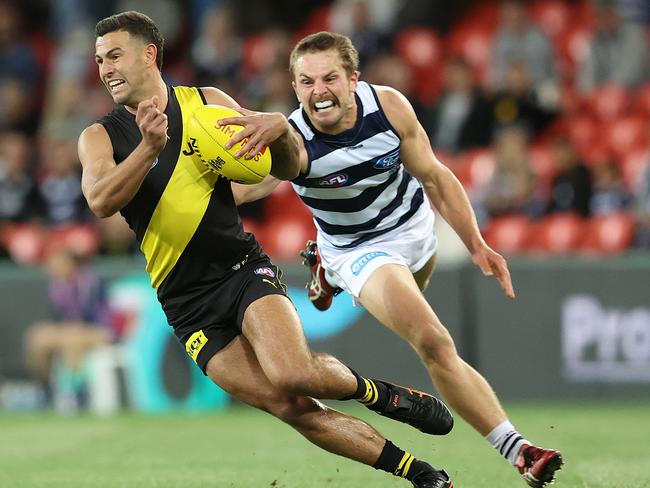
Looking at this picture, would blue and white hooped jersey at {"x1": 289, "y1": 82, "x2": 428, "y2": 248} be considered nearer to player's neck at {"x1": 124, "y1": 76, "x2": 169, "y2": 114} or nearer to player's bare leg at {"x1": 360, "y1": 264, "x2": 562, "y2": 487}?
player's bare leg at {"x1": 360, "y1": 264, "x2": 562, "y2": 487}

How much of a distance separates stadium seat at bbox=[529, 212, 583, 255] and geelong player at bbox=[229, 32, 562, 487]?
540 cm

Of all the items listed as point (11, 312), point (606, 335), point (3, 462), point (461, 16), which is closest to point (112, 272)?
point (11, 312)

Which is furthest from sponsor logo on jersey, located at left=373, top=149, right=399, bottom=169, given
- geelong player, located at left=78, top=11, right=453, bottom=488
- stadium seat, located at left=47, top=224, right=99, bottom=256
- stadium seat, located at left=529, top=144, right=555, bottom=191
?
stadium seat, located at left=47, top=224, right=99, bottom=256

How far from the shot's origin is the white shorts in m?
6.39

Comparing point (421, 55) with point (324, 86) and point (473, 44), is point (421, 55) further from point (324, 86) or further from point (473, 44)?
point (324, 86)

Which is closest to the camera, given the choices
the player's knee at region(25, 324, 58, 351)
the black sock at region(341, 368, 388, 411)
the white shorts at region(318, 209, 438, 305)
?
the black sock at region(341, 368, 388, 411)

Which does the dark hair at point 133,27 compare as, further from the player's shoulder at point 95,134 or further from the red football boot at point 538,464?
the red football boot at point 538,464

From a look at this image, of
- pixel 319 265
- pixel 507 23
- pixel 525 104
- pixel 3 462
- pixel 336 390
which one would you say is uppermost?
pixel 507 23

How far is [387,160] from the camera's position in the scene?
634cm

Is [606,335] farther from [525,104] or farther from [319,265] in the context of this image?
[319,265]

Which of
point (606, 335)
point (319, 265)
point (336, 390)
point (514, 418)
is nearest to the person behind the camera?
point (336, 390)

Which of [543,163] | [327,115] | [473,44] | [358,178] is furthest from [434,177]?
[473,44]

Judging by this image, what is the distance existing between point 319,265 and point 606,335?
498 cm

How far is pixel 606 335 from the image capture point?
1104 centimetres
